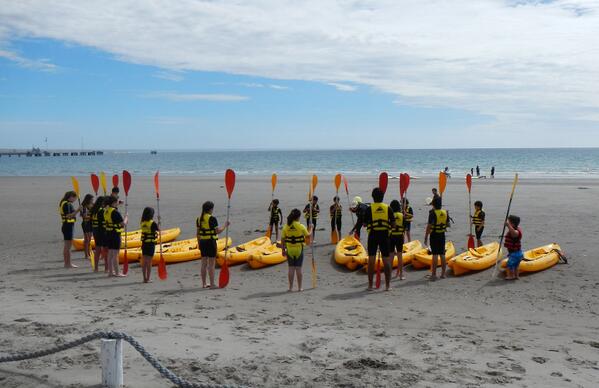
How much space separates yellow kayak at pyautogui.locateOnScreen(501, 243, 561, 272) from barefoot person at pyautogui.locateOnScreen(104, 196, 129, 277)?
22.4 feet

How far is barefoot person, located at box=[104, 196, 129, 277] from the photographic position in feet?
32.0

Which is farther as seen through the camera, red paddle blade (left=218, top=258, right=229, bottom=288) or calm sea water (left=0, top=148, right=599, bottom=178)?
calm sea water (left=0, top=148, right=599, bottom=178)

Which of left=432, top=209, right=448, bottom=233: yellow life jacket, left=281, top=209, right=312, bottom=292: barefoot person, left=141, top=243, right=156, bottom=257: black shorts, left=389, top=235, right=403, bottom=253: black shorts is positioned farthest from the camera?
left=389, top=235, right=403, bottom=253: black shorts

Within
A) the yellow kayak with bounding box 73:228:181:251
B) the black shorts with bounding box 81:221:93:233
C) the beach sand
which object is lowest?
the beach sand

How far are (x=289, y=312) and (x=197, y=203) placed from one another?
612 inches

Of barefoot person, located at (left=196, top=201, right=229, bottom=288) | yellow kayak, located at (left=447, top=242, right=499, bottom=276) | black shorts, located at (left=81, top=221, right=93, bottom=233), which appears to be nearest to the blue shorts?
yellow kayak, located at (left=447, top=242, right=499, bottom=276)

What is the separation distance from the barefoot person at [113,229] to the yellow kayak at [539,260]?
6813 millimetres

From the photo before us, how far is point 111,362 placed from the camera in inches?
183

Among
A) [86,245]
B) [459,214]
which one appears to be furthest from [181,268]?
[459,214]

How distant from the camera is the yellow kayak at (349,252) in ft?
35.0

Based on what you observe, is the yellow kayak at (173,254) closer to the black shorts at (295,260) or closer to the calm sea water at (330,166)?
the black shorts at (295,260)

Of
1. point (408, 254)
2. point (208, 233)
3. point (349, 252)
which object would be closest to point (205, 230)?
point (208, 233)

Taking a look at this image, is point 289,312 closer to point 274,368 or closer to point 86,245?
point 274,368

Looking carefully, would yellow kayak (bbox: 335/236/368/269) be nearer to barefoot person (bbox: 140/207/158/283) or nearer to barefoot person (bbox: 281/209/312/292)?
barefoot person (bbox: 281/209/312/292)
